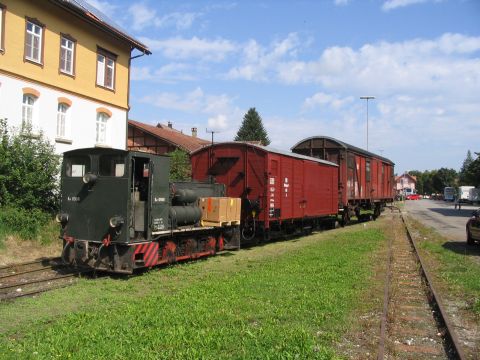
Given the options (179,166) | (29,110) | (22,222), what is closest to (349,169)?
(179,166)

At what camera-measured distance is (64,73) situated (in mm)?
19438

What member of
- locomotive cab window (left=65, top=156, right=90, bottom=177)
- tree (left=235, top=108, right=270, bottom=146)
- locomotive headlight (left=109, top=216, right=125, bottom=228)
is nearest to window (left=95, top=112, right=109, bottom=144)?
locomotive cab window (left=65, top=156, right=90, bottom=177)

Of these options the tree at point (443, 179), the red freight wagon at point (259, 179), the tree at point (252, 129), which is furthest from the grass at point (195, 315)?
the tree at point (443, 179)

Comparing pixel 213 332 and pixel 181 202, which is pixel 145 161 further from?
pixel 213 332

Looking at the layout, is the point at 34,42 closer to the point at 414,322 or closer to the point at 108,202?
the point at 108,202

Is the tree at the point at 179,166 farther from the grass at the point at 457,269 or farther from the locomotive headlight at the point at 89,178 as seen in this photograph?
the locomotive headlight at the point at 89,178

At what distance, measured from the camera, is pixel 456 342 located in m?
5.79

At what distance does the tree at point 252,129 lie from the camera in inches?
2899

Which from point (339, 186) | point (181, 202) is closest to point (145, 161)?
point (181, 202)

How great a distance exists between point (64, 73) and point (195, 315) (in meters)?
15.8

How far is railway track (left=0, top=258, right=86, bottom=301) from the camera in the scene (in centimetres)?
863

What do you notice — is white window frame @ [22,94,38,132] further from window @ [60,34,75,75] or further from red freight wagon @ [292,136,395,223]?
red freight wagon @ [292,136,395,223]

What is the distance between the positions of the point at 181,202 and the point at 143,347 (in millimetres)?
6915

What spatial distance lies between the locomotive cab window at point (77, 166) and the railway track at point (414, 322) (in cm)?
684
